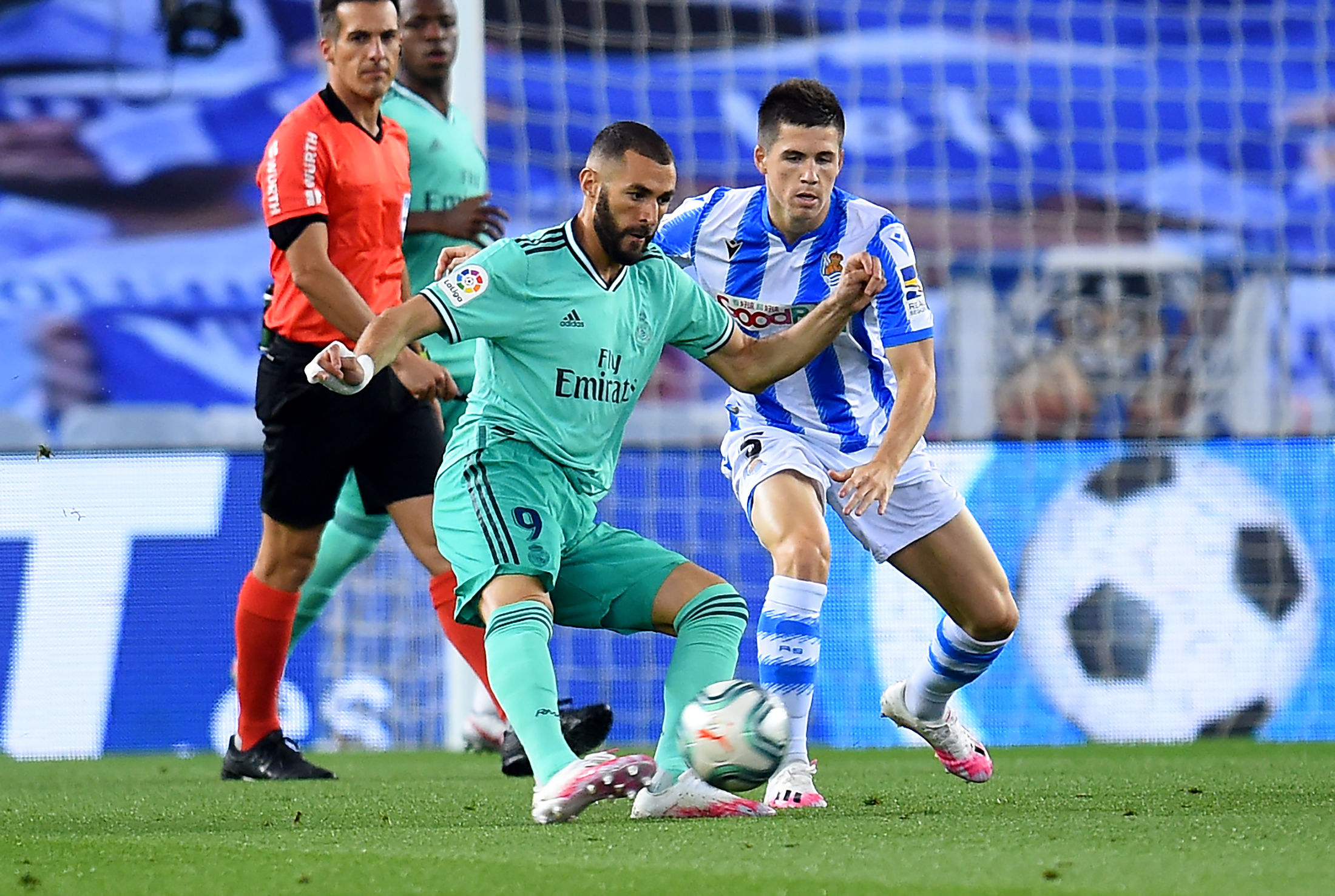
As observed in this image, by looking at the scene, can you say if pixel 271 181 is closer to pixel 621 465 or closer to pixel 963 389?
pixel 621 465

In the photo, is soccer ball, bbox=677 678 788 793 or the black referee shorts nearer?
soccer ball, bbox=677 678 788 793

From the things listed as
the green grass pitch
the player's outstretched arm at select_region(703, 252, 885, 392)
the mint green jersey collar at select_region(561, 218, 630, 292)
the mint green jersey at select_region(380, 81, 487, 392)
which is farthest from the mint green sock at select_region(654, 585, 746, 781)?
the mint green jersey at select_region(380, 81, 487, 392)

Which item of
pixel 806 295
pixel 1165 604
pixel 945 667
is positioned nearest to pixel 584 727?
pixel 945 667

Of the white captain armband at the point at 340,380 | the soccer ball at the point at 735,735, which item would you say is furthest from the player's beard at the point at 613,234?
the soccer ball at the point at 735,735

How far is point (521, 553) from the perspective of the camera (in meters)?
4.05

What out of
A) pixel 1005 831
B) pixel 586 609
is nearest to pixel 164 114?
pixel 586 609

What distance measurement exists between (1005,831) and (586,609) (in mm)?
1174

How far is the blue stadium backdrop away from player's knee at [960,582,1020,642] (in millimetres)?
2238

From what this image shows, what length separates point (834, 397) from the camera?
499 cm

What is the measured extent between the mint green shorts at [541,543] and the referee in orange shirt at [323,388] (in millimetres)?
1026

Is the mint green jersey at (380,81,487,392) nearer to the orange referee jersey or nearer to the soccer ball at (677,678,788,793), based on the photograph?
the orange referee jersey

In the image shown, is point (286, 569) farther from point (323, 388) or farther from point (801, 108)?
point (801, 108)

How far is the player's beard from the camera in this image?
4.11m

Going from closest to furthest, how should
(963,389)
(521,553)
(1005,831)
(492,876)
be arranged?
(492,876) < (1005,831) < (521,553) < (963,389)
